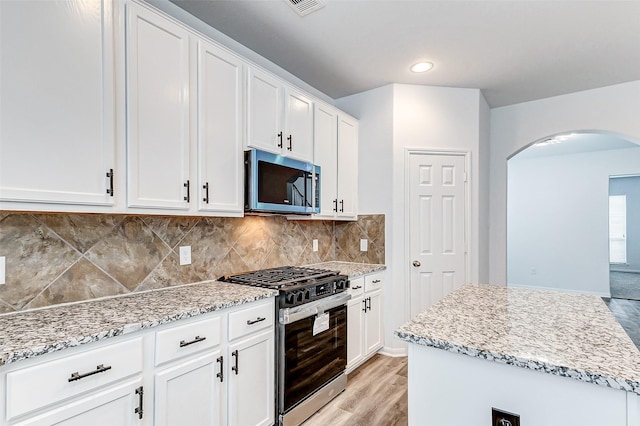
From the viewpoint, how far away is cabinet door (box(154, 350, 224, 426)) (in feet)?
5.02

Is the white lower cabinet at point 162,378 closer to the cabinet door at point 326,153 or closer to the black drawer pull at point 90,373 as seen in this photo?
the black drawer pull at point 90,373

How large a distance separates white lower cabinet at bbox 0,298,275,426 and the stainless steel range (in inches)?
3.4

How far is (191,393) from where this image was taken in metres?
1.65

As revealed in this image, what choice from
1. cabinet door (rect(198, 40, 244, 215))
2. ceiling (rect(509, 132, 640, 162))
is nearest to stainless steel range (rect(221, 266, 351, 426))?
cabinet door (rect(198, 40, 244, 215))

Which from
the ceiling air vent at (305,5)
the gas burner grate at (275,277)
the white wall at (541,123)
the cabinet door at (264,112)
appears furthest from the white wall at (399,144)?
the ceiling air vent at (305,5)

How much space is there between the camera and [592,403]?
0.97m

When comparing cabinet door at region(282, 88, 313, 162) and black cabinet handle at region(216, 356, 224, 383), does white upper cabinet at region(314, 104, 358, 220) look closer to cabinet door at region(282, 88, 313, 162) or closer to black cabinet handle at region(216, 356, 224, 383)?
cabinet door at region(282, 88, 313, 162)

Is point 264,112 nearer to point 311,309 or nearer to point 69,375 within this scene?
point 311,309

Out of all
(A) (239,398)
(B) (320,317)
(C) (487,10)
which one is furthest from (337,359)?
(C) (487,10)

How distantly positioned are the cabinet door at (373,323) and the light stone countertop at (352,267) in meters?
0.23

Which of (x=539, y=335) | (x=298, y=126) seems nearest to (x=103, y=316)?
(x=539, y=335)

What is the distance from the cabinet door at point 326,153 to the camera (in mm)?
3035

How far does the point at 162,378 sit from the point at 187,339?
18cm

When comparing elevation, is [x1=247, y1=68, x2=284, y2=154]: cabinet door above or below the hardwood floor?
above
